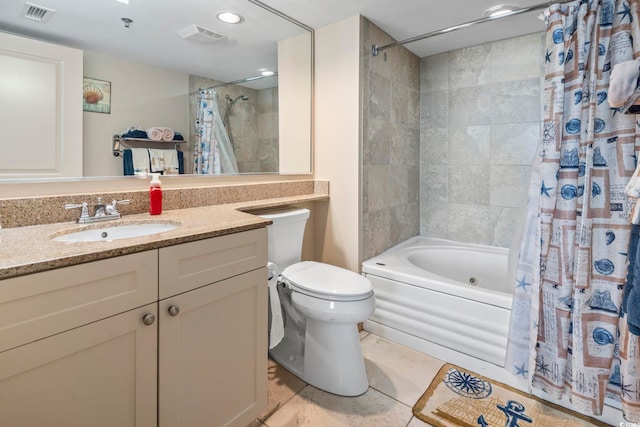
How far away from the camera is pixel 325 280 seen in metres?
1.72

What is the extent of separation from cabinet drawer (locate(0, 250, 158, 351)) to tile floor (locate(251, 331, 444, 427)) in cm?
89

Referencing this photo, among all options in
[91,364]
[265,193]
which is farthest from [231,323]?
[265,193]

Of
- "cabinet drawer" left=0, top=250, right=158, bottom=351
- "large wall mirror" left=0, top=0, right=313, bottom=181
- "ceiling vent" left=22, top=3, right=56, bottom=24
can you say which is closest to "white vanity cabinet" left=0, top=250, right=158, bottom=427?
"cabinet drawer" left=0, top=250, right=158, bottom=351

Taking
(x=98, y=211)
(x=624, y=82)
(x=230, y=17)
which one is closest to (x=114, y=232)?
(x=98, y=211)

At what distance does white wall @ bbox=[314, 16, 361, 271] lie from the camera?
2.16m

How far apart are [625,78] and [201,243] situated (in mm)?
1520

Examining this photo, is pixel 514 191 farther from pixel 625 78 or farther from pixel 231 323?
pixel 231 323

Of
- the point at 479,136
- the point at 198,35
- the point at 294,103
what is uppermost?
the point at 198,35

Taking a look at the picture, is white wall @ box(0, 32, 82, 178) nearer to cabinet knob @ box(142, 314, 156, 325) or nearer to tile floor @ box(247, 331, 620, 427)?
cabinet knob @ box(142, 314, 156, 325)

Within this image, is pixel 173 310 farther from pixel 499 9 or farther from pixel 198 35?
pixel 499 9

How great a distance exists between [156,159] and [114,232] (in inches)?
17.2

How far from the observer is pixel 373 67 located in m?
2.23

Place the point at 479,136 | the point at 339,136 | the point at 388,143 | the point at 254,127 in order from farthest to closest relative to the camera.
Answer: the point at 479,136, the point at 388,143, the point at 339,136, the point at 254,127

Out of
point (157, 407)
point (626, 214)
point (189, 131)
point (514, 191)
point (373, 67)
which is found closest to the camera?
point (157, 407)
